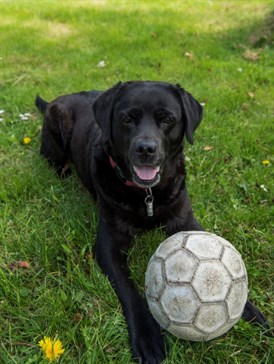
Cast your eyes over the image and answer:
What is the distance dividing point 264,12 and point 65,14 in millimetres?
3693

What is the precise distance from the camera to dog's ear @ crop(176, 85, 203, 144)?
2828 mm

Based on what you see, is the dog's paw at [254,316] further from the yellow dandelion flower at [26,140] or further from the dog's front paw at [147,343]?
the yellow dandelion flower at [26,140]

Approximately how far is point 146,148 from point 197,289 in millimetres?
866

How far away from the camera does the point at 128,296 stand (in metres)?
2.46

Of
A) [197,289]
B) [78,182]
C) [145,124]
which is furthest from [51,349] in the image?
[78,182]

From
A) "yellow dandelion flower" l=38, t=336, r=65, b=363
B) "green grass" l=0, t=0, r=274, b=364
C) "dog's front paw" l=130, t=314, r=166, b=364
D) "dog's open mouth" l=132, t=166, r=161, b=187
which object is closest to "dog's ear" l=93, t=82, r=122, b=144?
"dog's open mouth" l=132, t=166, r=161, b=187

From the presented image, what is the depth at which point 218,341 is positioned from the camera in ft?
7.50

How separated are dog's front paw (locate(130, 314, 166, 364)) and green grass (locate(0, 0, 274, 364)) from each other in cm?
5

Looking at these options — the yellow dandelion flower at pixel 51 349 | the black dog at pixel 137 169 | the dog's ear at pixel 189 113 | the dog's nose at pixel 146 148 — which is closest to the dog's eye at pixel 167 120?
the black dog at pixel 137 169

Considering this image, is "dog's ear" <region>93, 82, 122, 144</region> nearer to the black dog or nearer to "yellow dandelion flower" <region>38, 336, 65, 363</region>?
the black dog

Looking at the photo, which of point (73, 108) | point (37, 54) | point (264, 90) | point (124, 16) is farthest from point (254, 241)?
point (124, 16)

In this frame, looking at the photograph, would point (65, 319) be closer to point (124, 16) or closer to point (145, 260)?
point (145, 260)

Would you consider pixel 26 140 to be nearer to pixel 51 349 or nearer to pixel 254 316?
pixel 51 349

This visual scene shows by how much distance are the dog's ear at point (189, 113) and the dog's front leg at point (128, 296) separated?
0.81 metres
